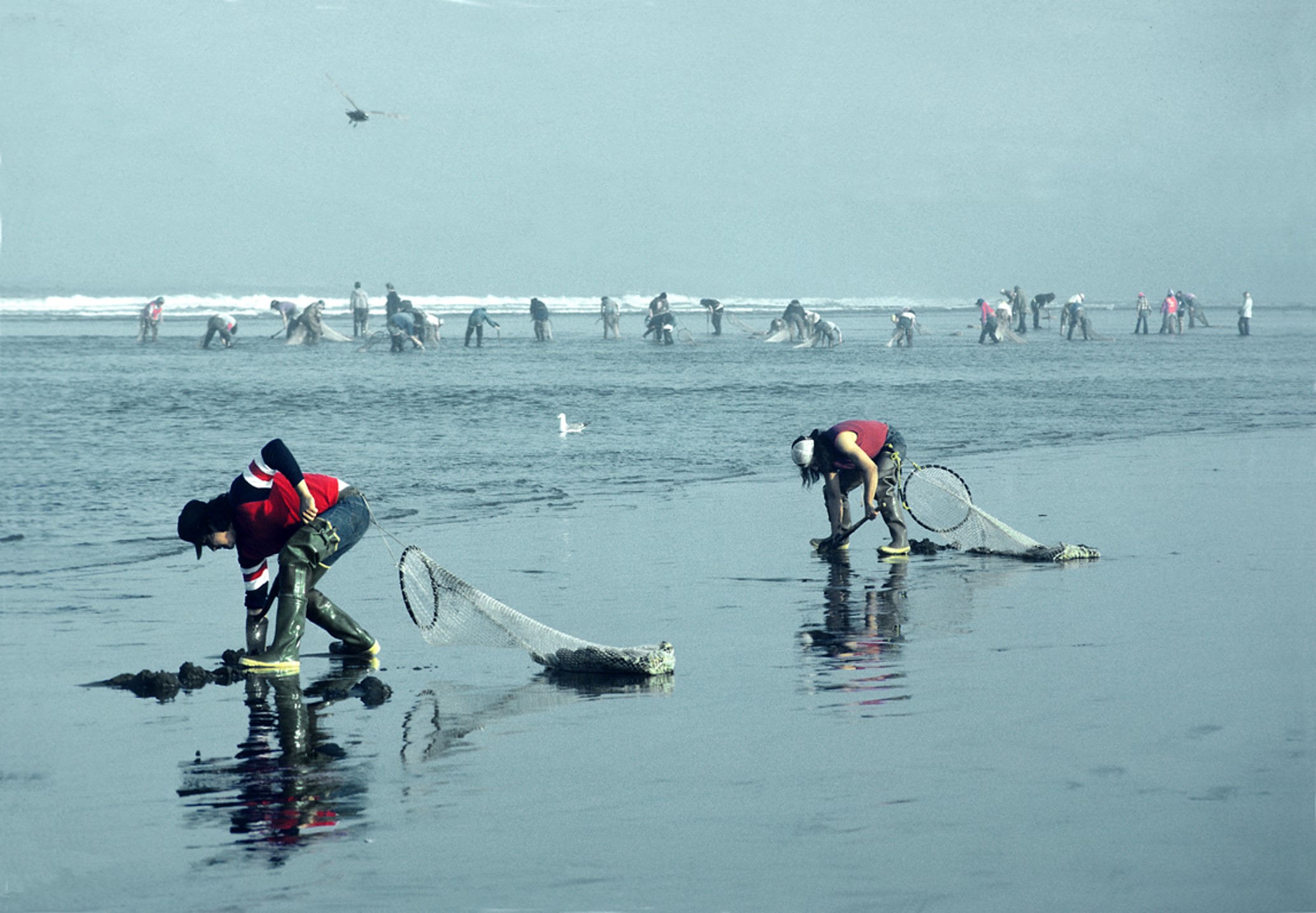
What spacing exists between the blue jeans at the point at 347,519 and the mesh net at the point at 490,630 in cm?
30

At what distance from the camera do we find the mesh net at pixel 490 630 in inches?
312

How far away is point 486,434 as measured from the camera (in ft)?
72.5

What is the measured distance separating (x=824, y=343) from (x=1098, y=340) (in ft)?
33.7

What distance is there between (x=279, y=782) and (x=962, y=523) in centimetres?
695

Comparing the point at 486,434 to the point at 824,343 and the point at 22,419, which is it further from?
the point at 824,343

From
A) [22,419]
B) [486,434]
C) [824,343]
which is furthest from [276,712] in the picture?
[824,343]

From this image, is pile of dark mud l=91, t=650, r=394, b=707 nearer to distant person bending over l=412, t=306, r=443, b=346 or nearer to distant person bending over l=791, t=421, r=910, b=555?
distant person bending over l=791, t=421, r=910, b=555

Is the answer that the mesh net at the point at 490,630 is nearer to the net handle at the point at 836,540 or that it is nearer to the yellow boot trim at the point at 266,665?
the yellow boot trim at the point at 266,665

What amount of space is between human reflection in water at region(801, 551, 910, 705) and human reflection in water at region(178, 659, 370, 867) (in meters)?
2.44

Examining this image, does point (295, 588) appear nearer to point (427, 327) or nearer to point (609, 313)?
point (427, 327)

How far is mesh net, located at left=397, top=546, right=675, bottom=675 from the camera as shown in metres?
7.91

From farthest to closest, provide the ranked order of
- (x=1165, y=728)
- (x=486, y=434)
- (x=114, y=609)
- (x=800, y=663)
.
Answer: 1. (x=486, y=434)
2. (x=114, y=609)
3. (x=800, y=663)
4. (x=1165, y=728)

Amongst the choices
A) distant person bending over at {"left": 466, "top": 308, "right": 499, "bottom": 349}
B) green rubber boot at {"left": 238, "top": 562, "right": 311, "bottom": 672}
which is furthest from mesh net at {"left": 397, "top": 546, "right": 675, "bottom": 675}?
distant person bending over at {"left": 466, "top": 308, "right": 499, "bottom": 349}

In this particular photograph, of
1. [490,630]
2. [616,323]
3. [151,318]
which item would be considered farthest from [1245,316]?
[490,630]
